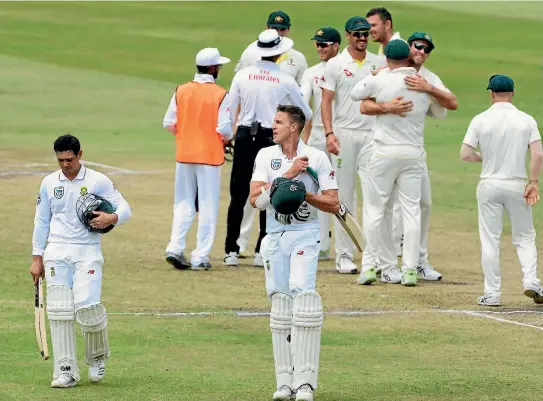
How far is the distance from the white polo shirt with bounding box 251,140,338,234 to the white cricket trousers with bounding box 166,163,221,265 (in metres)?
5.87

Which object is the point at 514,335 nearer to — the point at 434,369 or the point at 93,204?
the point at 434,369

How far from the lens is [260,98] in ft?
53.4

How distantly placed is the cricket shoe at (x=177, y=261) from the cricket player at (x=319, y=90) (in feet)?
5.44

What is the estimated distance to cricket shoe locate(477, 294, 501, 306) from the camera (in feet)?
46.8

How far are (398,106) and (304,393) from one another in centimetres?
564

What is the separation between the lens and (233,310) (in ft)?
45.6

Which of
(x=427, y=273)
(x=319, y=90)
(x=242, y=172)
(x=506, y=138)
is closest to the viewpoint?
(x=506, y=138)

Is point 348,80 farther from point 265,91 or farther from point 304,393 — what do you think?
point 304,393

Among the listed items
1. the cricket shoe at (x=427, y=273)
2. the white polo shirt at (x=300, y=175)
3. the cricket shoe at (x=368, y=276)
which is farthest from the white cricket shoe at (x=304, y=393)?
the cricket shoe at (x=427, y=273)

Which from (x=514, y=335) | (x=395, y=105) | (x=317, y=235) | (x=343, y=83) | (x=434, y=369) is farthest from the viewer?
(x=343, y=83)

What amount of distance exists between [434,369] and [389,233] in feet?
14.5

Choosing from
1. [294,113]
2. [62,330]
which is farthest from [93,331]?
[294,113]

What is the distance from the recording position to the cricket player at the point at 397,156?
49.8 ft

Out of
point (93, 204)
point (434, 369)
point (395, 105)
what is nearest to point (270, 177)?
point (93, 204)
